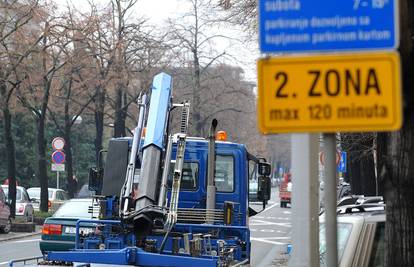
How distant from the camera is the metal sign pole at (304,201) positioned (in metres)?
5.26

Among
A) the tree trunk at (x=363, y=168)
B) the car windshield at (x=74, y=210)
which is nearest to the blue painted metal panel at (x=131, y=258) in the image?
the car windshield at (x=74, y=210)

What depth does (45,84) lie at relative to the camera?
31062 mm

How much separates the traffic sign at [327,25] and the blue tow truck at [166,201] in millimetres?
4917

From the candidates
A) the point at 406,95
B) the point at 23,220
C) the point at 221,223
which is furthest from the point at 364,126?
the point at 23,220

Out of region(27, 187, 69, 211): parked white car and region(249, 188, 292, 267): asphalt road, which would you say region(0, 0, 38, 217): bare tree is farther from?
region(249, 188, 292, 267): asphalt road

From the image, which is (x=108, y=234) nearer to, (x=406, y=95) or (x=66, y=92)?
(x=406, y=95)

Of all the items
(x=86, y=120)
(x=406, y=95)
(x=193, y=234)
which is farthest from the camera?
(x=86, y=120)

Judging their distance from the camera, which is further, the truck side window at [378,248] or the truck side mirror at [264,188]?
the truck side mirror at [264,188]

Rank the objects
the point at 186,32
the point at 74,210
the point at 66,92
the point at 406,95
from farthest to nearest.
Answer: the point at 186,32 < the point at 66,92 < the point at 74,210 < the point at 406,95

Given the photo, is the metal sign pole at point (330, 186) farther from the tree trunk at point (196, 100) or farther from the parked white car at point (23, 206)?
the tree trunk at point (196, 100)

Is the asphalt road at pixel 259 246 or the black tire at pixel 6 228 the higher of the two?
the black tire at pixel 6 228

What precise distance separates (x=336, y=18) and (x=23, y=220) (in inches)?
1055

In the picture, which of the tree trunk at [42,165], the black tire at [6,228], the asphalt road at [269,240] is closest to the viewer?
the asphalt road at [269,240]

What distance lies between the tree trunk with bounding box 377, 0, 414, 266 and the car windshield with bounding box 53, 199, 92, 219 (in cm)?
1145
